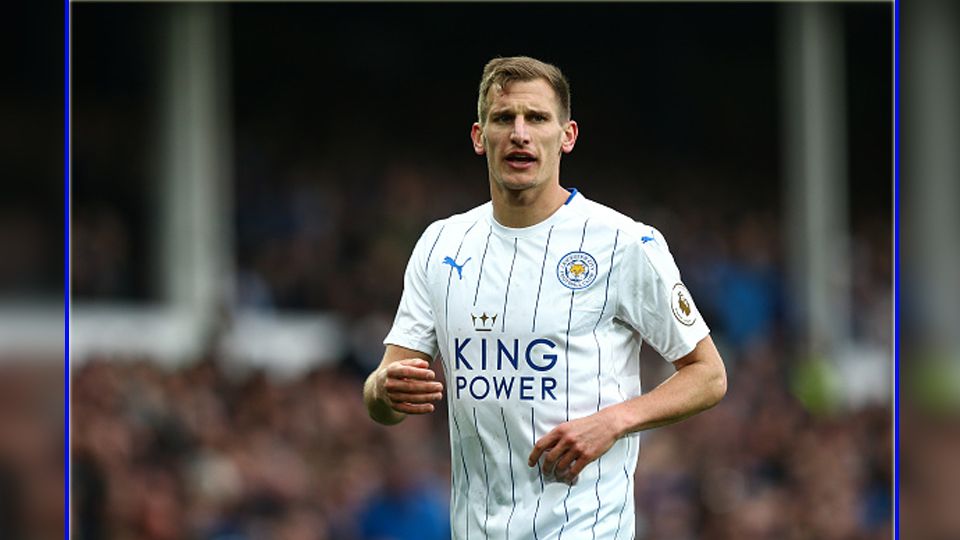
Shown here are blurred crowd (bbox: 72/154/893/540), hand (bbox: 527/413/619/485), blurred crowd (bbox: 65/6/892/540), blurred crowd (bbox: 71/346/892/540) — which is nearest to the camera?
hand (bbox: 527/413/619/485)

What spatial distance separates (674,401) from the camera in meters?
4.12

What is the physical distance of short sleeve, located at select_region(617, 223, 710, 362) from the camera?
13.9 feet

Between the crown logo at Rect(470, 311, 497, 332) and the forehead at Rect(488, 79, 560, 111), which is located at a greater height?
the forehead at Rect(488, 79, 560, 111)

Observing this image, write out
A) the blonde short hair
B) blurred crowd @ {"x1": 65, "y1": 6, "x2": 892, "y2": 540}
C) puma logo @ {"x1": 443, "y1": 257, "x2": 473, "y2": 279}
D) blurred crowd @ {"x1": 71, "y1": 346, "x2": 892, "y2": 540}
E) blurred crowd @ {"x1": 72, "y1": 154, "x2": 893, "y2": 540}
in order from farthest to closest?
blurred crowd @ {"x1": 65, "y1": 6, "x2": 892, "y2": 540}, blurred crowd @ {"x1": 72, "y1": 154, "x2": 893, "y2": 540}, blurred crowd @ {"x1": 71, "y1": 346, "x2": 892, "y2": 540}, puma logo @ {"x1": 443, "y1": 257, "x2": 473, "y2": 279}, the blonde short hair

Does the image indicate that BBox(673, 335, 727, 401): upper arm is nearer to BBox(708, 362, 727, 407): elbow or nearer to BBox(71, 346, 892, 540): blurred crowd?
BBox(708, 362, 727, 407): elbow

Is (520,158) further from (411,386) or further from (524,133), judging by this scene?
(411,386)

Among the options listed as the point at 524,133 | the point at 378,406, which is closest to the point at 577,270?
the point at 524,133

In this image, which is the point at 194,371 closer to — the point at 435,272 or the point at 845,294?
the point at 845,294

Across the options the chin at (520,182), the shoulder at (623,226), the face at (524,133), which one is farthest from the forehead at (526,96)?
the shoulder at (623,226)

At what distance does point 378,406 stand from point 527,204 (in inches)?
29.3

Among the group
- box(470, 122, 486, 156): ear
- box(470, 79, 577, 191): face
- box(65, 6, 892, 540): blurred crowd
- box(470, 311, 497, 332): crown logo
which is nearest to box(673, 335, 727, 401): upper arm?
box(470, 311, 497, 332): crown logo

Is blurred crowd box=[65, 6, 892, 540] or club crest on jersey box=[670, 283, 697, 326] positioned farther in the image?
blurred crowd box=[65, 6, 892, 540]

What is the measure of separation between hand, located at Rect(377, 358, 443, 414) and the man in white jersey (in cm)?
3

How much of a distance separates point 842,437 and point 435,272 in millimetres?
8963
